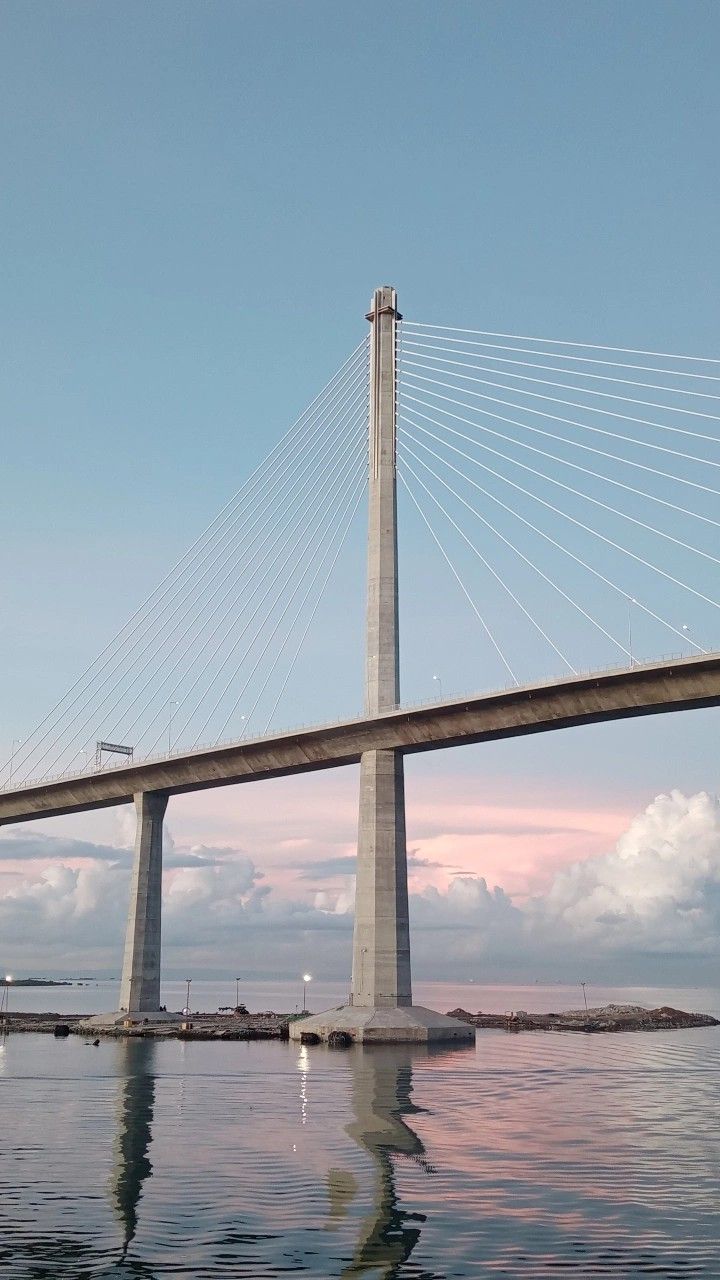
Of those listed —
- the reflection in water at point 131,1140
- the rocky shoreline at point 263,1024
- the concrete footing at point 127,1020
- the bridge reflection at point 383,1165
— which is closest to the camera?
the bridge reflection at point 383,1165

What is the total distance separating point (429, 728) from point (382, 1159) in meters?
43.0

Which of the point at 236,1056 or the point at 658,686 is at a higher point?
the point at 658,686

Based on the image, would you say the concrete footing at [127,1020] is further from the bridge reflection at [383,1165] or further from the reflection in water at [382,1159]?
the bridge reflection at [383,1165]

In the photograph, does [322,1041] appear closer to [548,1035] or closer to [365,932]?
Result: [365,932]

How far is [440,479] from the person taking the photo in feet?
233

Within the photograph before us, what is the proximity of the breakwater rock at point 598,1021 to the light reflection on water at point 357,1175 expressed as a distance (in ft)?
166

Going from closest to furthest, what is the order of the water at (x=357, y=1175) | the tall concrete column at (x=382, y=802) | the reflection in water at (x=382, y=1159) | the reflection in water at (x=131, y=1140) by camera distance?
the water at (x=357, y=1175)
the reflection in water at (x=382, y=1159)
the reflection in water at (x=131, y=1140)
the tall concrete column at (x=382, y=802)

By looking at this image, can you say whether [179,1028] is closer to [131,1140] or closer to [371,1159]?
[131,1140]

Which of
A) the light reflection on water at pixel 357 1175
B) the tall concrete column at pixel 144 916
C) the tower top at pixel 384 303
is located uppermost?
the tower top at pixel 384 303

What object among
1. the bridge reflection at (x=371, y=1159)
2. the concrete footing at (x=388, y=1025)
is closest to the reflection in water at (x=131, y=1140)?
the bridge reflection at (x=371, y=1159)

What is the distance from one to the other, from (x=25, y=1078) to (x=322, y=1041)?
935 inches

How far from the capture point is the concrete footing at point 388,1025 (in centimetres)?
6912

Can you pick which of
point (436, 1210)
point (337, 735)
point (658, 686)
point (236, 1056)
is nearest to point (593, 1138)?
point (436, 1210)

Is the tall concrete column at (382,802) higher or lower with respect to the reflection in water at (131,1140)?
higher
